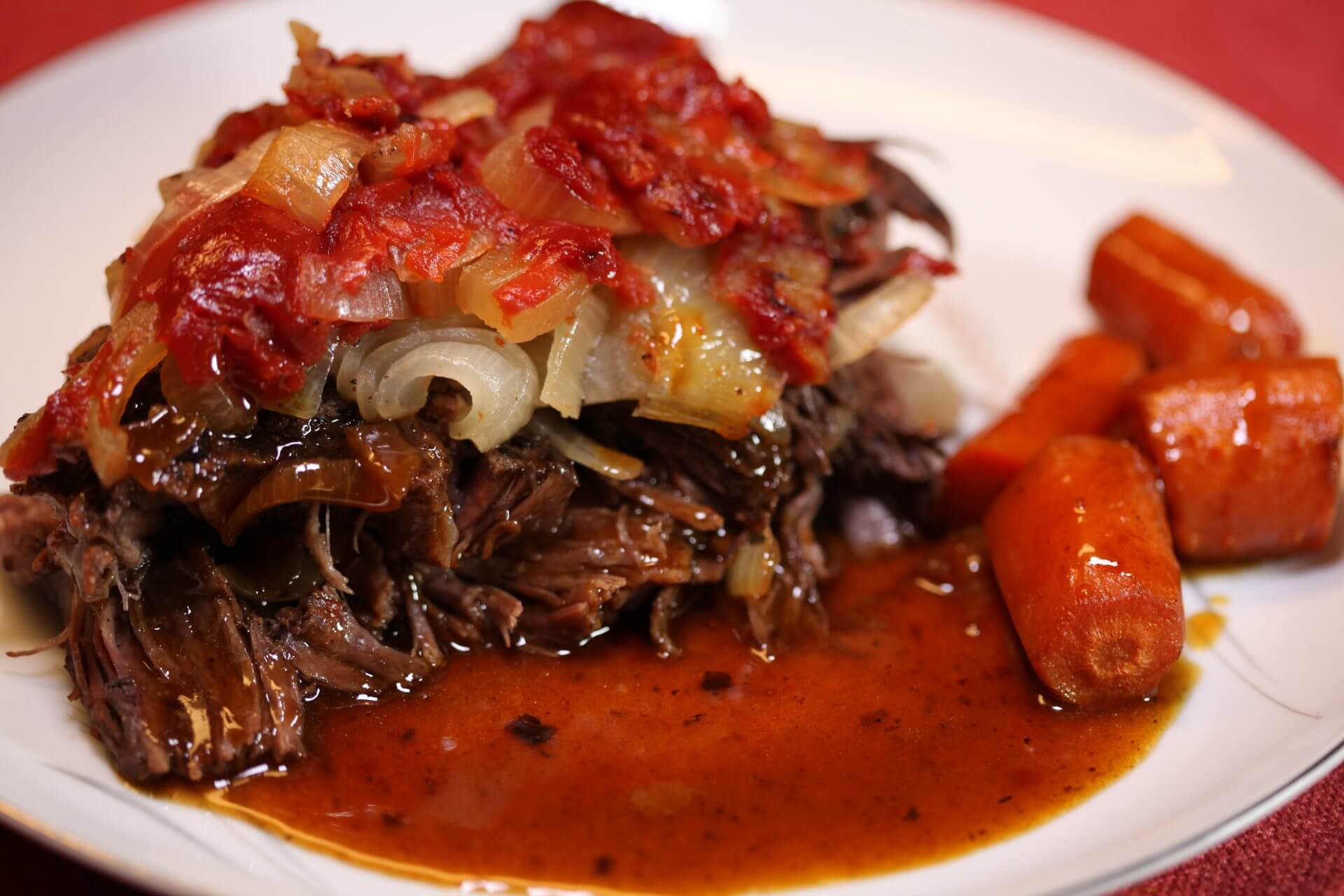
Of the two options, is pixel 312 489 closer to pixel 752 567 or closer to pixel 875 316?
pixel 752 567

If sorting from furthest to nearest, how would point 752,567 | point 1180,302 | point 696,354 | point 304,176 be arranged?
point 1180,302
point 752,567
point 696,354
point 304,176

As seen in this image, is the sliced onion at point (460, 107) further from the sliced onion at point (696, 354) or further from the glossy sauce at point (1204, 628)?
the glossy sauce at point (1204, 628)

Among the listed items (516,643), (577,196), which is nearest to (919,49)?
(577,196)

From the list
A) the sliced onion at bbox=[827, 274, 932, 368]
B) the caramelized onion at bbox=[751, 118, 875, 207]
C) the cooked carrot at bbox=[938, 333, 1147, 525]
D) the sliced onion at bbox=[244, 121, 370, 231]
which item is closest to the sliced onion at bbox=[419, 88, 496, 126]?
the sliced onion at bbox=[244, 121, 370, 231]

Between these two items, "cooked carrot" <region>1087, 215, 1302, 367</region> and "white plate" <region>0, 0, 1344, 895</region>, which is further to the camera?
"cooked carrot" <region>1087, 215, 1302, 367</region>

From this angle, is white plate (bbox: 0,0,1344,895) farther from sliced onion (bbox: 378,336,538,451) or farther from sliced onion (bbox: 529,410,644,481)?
sliced onion (bbox: 529,410,644,481)

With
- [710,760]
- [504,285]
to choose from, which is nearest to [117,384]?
[504,285]
